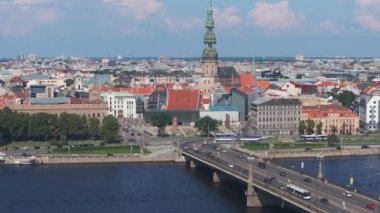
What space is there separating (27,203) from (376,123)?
3661 centimetres

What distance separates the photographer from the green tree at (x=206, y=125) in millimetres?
62156

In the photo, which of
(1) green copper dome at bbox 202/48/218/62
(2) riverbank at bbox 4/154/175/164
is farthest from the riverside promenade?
(1) green copper dome at bbox 202/48/218/62

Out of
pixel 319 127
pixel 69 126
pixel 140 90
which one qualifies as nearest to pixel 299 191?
pixel 69 126

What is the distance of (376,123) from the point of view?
65.4 meters

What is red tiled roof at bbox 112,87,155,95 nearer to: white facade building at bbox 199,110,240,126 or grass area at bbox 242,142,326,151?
white facade building at bbox 199,110,240,126

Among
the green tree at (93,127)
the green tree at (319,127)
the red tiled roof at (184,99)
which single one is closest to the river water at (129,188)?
the green tree at (93,127)

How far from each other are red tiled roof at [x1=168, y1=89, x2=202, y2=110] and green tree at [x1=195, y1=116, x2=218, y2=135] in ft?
27.5

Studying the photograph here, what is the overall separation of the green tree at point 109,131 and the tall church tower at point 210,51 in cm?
2461

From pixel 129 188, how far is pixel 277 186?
8.29 metres

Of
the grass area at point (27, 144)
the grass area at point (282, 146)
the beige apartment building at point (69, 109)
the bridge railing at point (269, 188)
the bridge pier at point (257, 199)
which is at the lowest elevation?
the bridge pier at point (257, 199)

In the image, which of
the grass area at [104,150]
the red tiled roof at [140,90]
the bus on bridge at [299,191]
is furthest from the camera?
the red tiled roof at [140,90]

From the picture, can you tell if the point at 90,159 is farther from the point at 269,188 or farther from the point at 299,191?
the point at 299,191

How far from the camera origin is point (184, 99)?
72.4 meters

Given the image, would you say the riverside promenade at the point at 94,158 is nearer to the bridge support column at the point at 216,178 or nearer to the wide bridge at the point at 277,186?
the wide bridge at the point at 277,186
